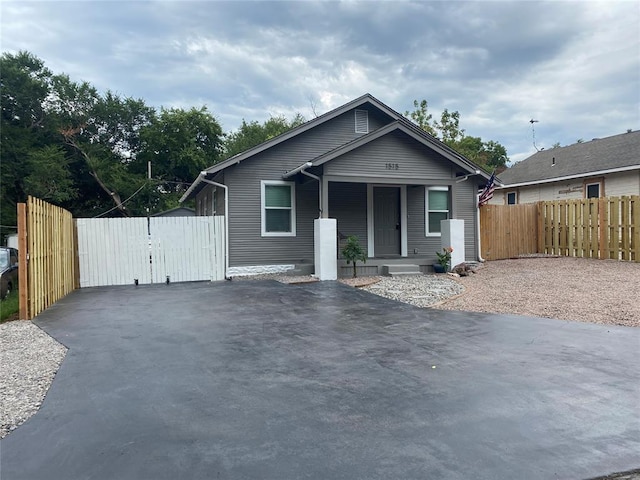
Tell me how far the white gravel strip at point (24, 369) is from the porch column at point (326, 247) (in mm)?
6874

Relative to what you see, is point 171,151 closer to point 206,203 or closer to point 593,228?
point 206,203

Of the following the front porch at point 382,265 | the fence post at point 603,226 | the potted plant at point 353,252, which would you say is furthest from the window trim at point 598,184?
the potted plant at point 353,252

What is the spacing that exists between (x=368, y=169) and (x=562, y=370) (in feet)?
28.6

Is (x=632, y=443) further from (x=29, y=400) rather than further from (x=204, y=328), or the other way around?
(x=204, y=328)

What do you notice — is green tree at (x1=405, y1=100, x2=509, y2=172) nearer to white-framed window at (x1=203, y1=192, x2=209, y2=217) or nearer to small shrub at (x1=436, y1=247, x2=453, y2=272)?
white-framed window at (x1=203, y1=192, x2=209, y2=217)

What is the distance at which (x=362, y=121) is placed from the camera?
14.6m

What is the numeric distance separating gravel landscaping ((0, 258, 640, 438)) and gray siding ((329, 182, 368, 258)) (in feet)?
8.15

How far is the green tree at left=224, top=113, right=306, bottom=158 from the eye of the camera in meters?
41.1

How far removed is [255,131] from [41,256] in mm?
35504

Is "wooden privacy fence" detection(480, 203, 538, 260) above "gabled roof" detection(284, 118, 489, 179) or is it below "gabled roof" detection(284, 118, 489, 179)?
below

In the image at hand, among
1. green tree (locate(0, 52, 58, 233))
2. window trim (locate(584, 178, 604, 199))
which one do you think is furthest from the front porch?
green tree (locate(0, 52, 58, 233))

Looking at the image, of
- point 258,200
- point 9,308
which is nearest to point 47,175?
point 258,200

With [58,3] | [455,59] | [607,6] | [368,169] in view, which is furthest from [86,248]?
[607,6]

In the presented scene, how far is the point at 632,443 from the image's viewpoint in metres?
2.90
